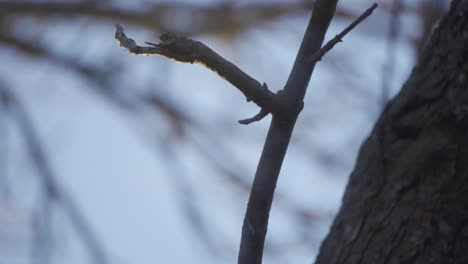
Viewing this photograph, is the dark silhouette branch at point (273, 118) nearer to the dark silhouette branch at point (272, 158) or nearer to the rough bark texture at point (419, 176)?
the dark silhouette branch at point (272, 158)

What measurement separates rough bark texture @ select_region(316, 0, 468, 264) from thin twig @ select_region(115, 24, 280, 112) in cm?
39

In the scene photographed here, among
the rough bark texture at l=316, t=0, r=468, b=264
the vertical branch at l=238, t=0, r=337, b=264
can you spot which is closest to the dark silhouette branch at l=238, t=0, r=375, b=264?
the vertical branch at l=238, t=0, r=337, b=264

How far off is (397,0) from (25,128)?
2.48 meters

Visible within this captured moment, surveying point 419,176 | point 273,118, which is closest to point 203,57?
point 273,118

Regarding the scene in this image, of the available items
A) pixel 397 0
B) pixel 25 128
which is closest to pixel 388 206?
pixel 397 0

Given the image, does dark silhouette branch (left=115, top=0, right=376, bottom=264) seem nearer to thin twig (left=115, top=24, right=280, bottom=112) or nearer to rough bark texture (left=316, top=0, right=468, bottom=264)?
thin twig (left=115, top=24, right=280, bottom=112)

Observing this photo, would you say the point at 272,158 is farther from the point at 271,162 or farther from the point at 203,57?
the point at 203,57

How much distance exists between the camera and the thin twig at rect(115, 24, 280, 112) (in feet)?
2.63

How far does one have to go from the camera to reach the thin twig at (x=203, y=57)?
0.80 metres

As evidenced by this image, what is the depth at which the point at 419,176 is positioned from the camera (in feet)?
3.84

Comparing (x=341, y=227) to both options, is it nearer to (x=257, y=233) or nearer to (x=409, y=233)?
(x=409, y=233)

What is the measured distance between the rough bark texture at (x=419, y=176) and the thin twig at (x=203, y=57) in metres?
0.39

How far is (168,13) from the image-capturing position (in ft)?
14.5

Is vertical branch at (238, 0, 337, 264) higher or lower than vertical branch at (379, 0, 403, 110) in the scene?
lower
